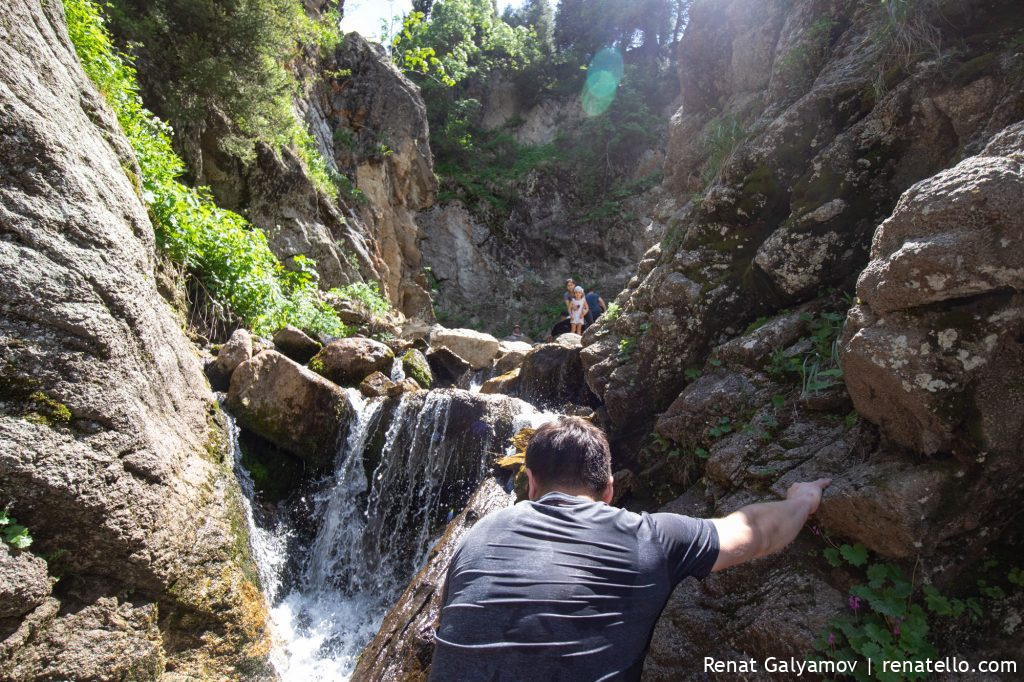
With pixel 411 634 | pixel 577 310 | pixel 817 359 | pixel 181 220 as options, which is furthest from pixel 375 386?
pixel 577 310

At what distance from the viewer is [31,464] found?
2.87 meters

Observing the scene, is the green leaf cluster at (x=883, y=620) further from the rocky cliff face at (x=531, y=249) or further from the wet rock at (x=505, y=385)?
the rocky cliff face at (x=531, y=249)

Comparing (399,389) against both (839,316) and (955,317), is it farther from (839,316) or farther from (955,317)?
(955,317)

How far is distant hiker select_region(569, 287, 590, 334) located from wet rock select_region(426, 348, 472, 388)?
2.95 m

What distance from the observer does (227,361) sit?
6707 millimetres

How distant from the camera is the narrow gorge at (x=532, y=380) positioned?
258cm

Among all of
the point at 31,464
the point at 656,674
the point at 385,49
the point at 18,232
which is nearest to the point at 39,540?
the point at 31,464

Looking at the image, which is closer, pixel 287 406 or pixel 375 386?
pixel 287 406

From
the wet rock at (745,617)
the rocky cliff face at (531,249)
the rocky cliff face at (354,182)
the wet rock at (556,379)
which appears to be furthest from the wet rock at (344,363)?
the rocky cliff face at (531,249)

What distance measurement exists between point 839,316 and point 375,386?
562 centimetres

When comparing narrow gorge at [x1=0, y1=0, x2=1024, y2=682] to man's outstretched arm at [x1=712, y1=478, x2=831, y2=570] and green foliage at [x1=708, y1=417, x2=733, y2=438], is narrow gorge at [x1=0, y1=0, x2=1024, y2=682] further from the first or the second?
man's outstretched arm at [x1=712, y1=478, x2=831, y2=570]

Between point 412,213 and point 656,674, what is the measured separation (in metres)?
19.1

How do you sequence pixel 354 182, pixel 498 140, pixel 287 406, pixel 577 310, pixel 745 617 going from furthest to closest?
pixel 498 140
pixel 354 182
pixel 577 310
pixel 287 406
pixel 745 617

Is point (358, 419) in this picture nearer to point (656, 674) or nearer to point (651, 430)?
point (651, 430)
